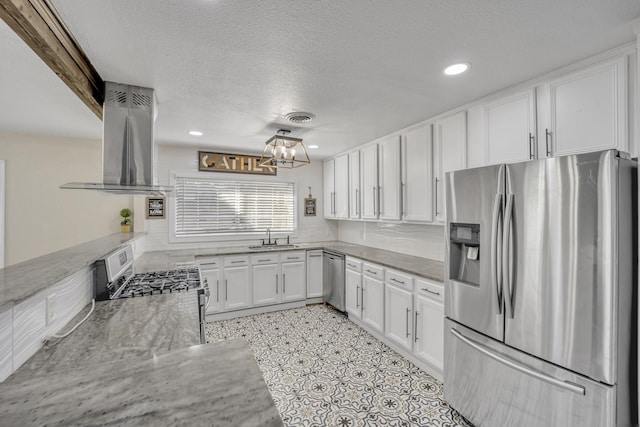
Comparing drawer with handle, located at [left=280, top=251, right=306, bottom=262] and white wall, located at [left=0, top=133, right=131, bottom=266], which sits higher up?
white wall, located at [left=0, top=133, right=131, bottom=266]

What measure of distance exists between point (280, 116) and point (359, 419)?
8.56ft

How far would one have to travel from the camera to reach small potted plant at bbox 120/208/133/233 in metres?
3.79

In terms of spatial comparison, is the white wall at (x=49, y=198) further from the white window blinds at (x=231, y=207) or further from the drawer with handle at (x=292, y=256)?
the drawer with handle at (x=292, y=256)

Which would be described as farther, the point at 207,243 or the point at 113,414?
the point at 207,243

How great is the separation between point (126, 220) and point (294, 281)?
2376 mm

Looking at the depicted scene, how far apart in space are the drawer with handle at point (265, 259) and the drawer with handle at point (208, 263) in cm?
45

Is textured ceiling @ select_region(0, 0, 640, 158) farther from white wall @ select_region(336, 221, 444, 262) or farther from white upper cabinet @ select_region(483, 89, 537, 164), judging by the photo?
white wall @ select_region(336, 221, 444, 262)

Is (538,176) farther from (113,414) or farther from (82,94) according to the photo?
(82,94)

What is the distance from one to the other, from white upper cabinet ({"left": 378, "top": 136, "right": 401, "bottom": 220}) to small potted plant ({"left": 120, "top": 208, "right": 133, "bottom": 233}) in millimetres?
3239

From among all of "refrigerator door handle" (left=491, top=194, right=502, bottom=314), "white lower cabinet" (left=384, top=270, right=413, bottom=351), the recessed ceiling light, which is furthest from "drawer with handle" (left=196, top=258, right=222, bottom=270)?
the recessed ceiling light

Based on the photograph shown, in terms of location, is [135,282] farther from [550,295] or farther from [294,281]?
[550,295]

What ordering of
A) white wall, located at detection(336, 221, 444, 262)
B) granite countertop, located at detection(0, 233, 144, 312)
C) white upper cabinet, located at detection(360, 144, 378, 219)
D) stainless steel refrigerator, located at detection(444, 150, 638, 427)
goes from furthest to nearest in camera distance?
white upper cabinet, located at detection(360, 144, 378, 219) < white wall, located at detection(336, 221, 444, 262) < stainless steel refrigerator, located at detection(444, 150, 638, 427) < granite countertop, located at detection(0, 233, 144, 312)

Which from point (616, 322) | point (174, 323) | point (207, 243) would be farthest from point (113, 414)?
point (207, 243)

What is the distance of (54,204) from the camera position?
3.59m
